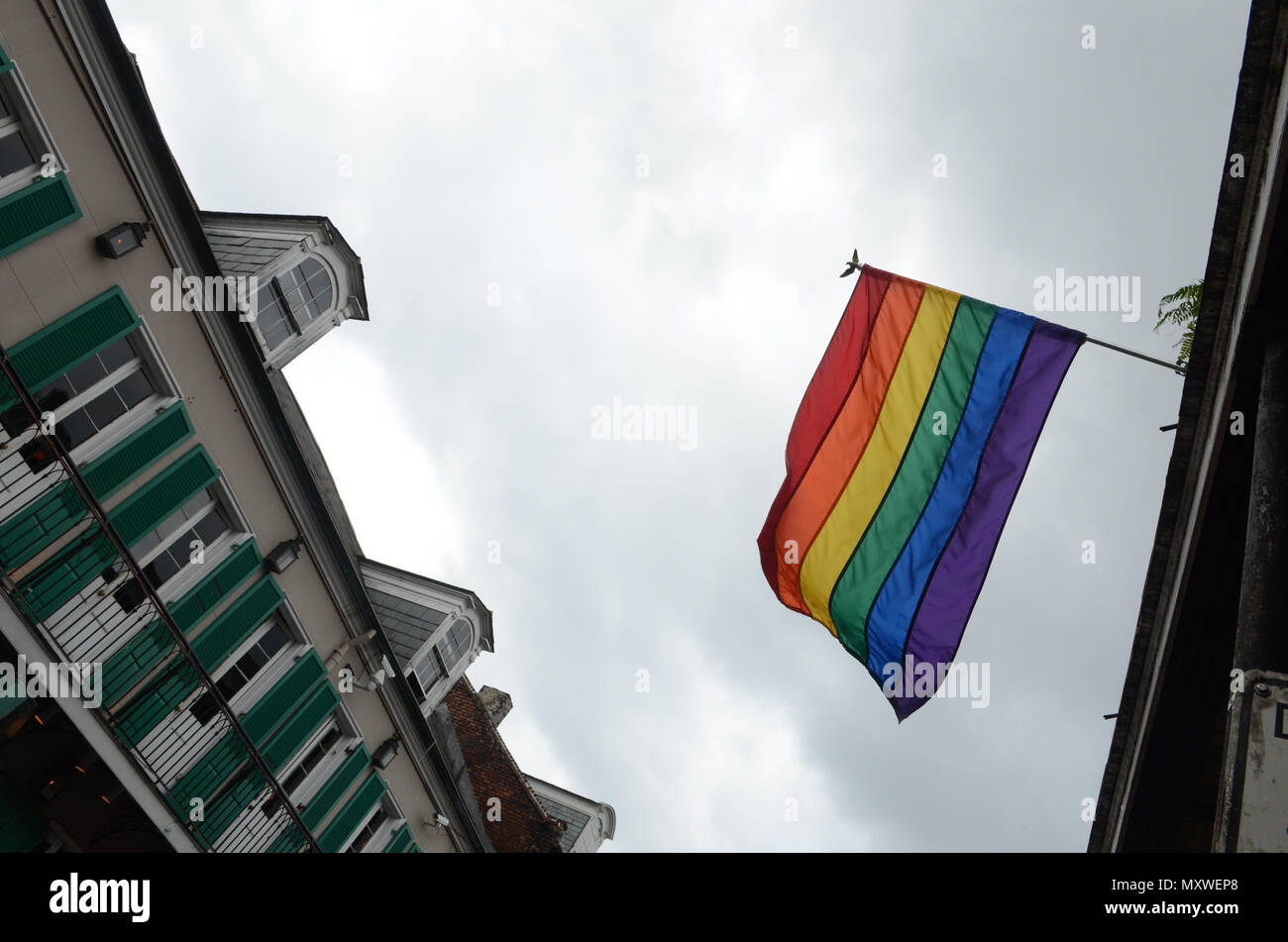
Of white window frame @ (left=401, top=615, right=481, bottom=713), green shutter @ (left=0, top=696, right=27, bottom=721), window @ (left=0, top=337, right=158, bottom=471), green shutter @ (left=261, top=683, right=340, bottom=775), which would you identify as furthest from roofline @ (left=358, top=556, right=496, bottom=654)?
green shutter @ (left=0, top=696, right=27, bottom=721)

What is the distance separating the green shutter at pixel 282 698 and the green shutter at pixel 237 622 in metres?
1.00

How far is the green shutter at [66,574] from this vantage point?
9633 millimetres

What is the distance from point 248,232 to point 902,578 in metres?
13.3

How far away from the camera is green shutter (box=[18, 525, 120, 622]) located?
9.63m

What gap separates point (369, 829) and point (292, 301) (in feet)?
34.8

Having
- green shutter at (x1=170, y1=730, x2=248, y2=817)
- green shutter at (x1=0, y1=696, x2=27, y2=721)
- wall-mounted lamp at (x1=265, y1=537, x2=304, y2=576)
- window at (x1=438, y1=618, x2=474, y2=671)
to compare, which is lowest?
green shutter at (x1=0, y1=696, x2=27, y2=721)

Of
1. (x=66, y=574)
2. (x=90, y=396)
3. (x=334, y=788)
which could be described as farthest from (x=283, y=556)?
(x=334, y=788)

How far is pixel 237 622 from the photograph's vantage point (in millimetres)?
12711

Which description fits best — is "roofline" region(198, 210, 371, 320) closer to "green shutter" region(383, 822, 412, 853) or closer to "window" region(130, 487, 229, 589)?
"window" region(130, 487, 229, 589)

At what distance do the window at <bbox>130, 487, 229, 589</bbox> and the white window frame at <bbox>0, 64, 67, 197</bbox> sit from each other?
4.87 m

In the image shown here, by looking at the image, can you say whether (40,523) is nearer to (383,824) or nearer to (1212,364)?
(383,824)

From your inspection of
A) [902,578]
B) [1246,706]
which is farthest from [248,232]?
[1246,706]

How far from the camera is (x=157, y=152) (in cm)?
1162
